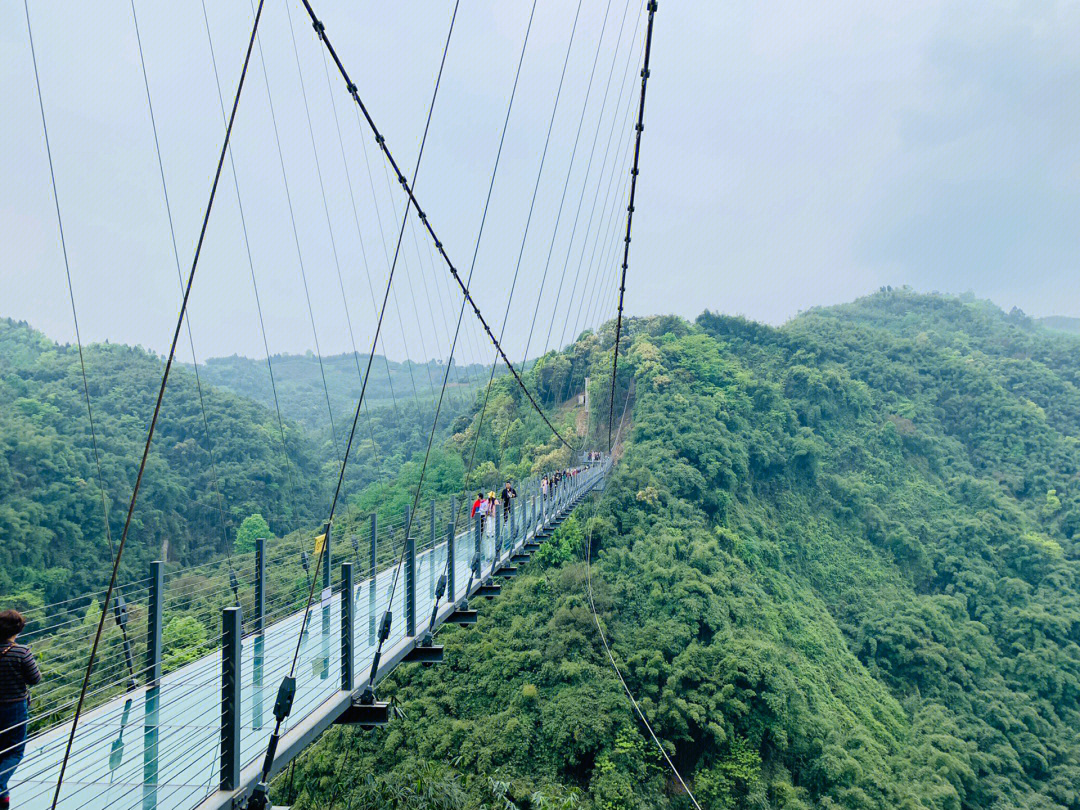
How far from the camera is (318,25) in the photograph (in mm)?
4094

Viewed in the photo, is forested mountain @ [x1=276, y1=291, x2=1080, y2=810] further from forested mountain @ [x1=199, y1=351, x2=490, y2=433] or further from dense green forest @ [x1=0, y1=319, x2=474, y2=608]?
forested mountain @ [x1=199, y1=351, x2=490, y2=433]

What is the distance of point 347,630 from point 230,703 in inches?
34.5

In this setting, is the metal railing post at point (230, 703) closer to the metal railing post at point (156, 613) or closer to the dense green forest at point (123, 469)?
the metal railing post at point (156, 613)

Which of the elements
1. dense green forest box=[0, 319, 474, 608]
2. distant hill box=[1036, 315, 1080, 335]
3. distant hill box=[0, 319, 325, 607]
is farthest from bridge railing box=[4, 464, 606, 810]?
distant hill box=[1036, 315, 1080, 335]

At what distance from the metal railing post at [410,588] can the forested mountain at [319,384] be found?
123ft

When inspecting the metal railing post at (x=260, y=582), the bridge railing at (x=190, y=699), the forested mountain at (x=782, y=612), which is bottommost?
the forested mountain at (x=782, y=612)

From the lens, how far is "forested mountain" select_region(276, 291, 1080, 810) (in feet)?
35.3

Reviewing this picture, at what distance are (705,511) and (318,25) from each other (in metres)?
16.3

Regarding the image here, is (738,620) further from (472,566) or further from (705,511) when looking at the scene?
(472,566)

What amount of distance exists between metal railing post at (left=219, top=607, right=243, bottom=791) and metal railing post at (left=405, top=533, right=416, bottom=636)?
1659 mm

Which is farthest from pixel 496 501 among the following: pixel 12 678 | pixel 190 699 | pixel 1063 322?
pixel 1063 322

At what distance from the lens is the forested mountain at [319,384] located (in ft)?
160

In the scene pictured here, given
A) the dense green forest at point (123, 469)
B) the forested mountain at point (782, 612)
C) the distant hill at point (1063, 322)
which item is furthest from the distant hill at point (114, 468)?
the distant hill at point (1063, 322)

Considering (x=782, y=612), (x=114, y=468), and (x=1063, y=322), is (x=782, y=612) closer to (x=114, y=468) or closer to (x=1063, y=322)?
(x=114, y=468)
